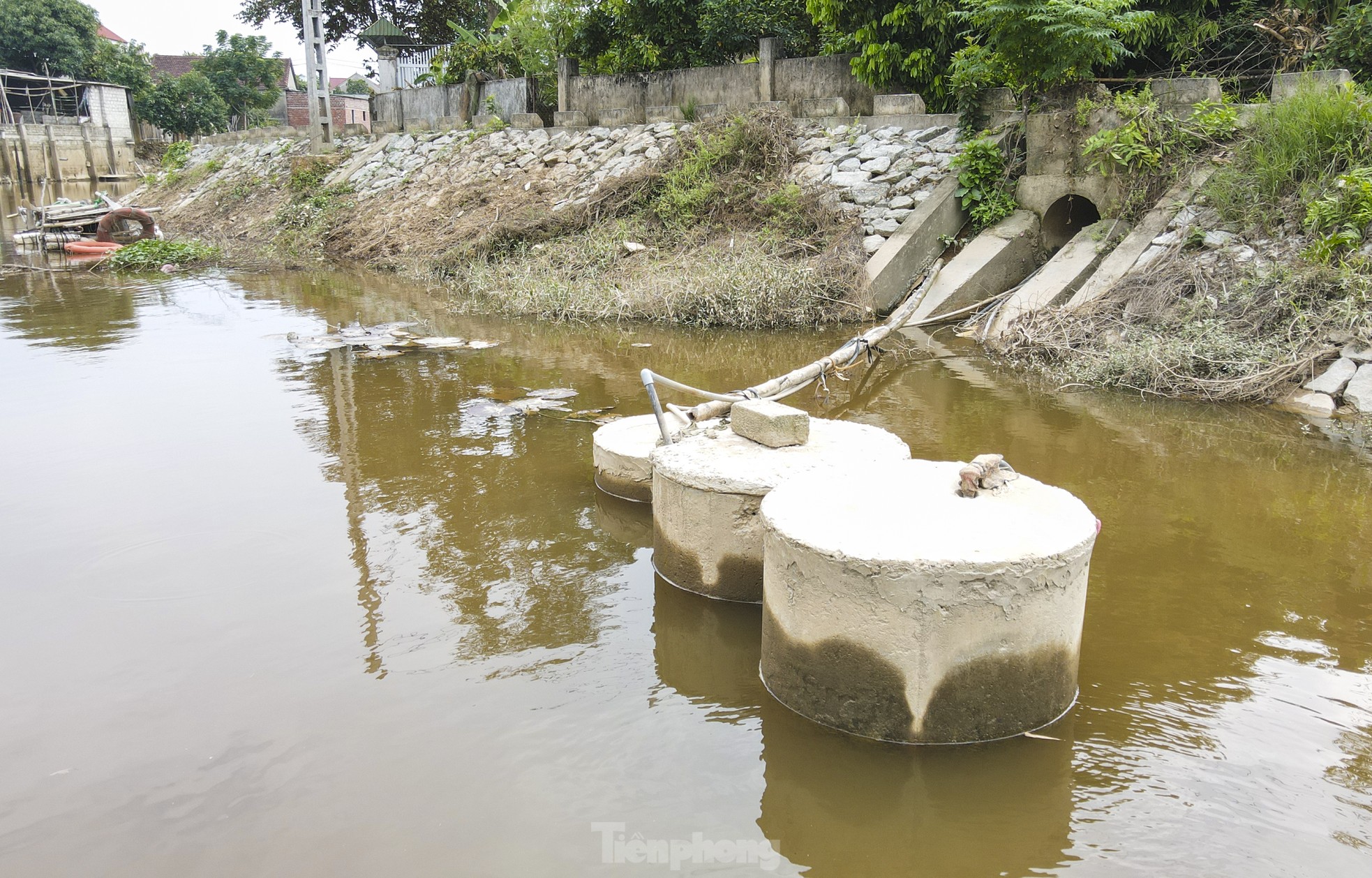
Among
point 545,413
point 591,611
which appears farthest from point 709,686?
point 545,413

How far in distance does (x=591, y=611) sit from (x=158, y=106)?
46640mm

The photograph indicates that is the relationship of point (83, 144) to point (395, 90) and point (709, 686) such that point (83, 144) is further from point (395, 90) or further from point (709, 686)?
point (709, 686)

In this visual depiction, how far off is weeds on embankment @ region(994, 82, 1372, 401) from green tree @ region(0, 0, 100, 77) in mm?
48502

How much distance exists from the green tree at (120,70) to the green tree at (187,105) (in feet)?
3.68

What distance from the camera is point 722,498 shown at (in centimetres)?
426

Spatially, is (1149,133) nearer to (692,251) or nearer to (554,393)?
(692,251)

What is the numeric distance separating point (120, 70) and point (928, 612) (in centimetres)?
5128

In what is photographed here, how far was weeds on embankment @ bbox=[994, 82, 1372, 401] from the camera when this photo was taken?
7.62m

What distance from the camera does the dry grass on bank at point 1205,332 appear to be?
7.57 m

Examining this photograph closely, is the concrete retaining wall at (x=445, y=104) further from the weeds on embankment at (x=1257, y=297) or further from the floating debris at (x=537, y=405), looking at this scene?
the weeds on embankment at (x=1257, y=297)

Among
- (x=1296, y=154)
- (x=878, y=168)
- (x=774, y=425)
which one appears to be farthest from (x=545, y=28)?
(x=774, y=425)

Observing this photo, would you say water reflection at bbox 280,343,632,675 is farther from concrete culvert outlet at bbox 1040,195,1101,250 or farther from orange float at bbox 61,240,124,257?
orange float at bbox 61,240,124,257

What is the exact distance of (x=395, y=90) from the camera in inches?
878

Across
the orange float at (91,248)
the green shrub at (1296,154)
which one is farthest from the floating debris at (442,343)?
the orange float at (91,248)
